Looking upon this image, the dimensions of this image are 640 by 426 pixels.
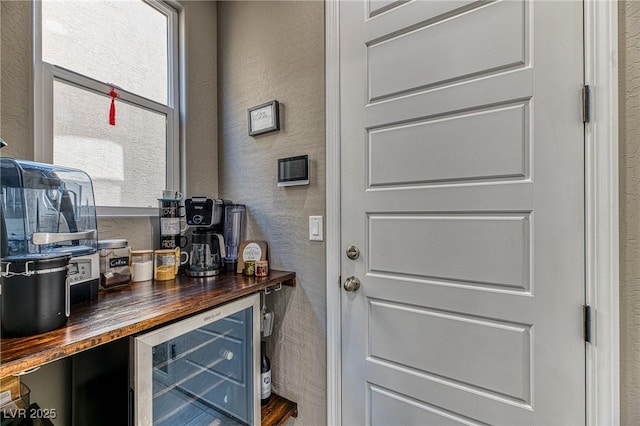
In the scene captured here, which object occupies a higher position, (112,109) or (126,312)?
(112,109)

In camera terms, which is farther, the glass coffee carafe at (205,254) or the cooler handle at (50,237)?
the glass coffee carafe at (205,254)

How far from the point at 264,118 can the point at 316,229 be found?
697mm

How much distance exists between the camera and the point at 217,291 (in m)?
1.12

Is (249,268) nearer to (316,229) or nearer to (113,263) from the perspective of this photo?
(316,229)

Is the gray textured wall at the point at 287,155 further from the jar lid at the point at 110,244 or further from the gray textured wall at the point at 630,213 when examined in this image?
the gray textured wall at the point at 630,213

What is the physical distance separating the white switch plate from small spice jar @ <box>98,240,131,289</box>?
814mm

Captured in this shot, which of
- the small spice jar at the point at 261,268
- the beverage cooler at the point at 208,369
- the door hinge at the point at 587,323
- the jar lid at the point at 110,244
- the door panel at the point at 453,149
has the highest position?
the door panel at the point at 453,149

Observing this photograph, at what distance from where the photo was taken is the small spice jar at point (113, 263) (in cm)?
111

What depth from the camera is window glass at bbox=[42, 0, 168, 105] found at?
118cm

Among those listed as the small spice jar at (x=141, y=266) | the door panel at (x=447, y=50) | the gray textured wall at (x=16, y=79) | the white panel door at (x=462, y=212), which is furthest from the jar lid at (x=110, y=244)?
the door panel at (x=447, y=50)

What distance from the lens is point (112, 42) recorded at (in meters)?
1.38

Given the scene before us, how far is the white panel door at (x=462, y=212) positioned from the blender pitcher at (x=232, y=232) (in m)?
0.64

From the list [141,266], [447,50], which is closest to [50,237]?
[141,266]

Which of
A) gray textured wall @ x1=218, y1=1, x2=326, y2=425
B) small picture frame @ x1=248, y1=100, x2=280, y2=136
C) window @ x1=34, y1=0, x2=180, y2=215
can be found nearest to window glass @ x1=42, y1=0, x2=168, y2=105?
window @ x1=34, y1=0, x2=180, y2=215
